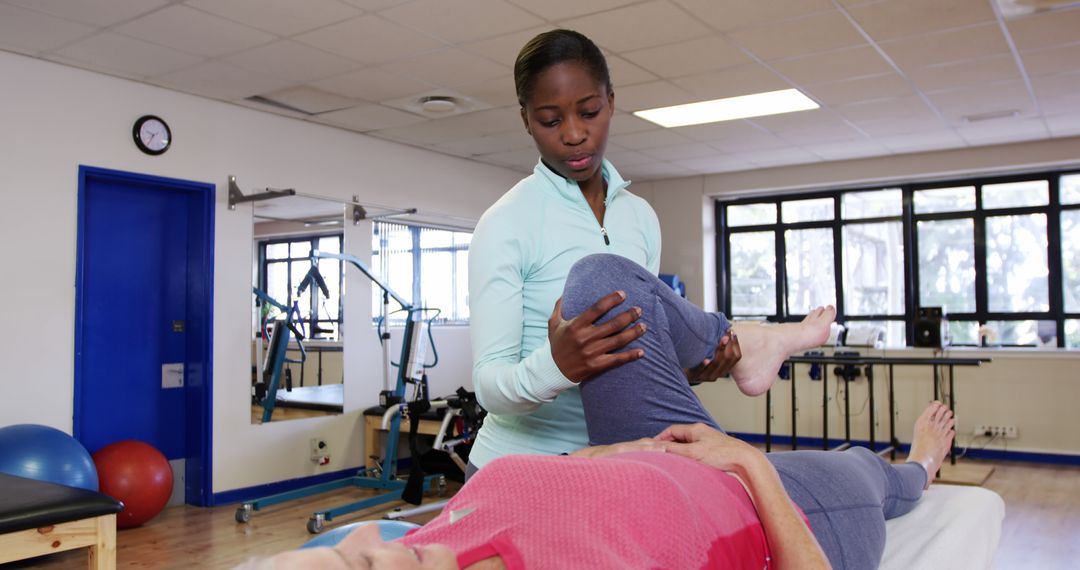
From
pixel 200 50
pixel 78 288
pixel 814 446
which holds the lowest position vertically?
pixel 814 446

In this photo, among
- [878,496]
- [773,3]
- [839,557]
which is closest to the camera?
[839,557]

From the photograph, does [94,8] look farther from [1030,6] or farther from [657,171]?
[657,171]

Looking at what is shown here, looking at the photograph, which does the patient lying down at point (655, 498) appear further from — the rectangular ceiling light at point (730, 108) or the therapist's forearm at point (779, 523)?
the rectangular ceiling light at point (730, 108)

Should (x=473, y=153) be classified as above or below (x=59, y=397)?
above

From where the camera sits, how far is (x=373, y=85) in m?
4.45

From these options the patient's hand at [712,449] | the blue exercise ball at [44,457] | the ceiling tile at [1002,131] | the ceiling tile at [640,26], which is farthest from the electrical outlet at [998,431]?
the patient's hand at [712,449]

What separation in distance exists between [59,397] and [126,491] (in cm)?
56

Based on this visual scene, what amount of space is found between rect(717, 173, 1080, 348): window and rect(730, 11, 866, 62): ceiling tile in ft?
10.6

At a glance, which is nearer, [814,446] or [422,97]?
[422,97]


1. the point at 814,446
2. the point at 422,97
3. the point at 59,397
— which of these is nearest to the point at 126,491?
the point at 59,397

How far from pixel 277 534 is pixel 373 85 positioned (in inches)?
93.0

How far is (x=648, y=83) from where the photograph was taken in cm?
449

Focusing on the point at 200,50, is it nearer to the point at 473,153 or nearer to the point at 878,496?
the point at 473,153

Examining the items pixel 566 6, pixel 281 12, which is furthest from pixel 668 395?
pixel 281 12
